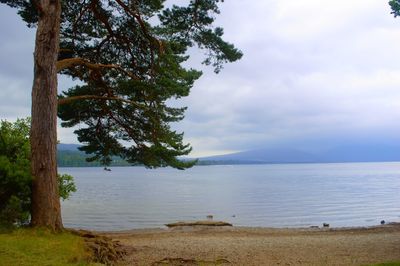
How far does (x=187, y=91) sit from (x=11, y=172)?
19.5ft

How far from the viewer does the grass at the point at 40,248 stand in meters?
7.26

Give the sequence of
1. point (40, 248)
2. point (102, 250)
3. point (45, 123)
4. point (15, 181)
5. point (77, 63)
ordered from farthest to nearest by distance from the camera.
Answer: point (77, 63)
point (45, 123)
point (102, 250)
point (15, 181)
point (40, 248)

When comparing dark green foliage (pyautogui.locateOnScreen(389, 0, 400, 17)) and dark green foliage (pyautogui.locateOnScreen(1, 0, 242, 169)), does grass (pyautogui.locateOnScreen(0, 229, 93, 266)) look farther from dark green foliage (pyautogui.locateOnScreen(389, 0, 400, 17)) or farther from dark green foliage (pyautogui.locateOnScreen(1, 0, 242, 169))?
dark green foliage (pyautogui.locateOnScreen(389, 0, 400, 17))

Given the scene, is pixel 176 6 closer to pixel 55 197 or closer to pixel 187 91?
pixel 187 91

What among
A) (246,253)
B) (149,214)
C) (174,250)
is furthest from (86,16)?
(149,214)

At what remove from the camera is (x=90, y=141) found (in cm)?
1392

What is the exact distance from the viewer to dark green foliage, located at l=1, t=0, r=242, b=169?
12266mm

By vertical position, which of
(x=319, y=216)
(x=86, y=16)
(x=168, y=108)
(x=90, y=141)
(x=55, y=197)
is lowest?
(x=319, y=216)

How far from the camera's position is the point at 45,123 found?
972 centimetres

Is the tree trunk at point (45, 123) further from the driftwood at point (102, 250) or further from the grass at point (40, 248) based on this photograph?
the driftwood at point (102, 250)

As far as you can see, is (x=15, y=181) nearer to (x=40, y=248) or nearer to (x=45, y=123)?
(x=45, y=123)

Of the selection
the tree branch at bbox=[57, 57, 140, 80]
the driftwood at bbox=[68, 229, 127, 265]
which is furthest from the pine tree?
the driftwood at bbox=[68, 229, 127, 265]

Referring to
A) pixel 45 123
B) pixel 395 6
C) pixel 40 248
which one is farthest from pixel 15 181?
pixel 395 6

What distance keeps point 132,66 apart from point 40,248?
21.6 ft
